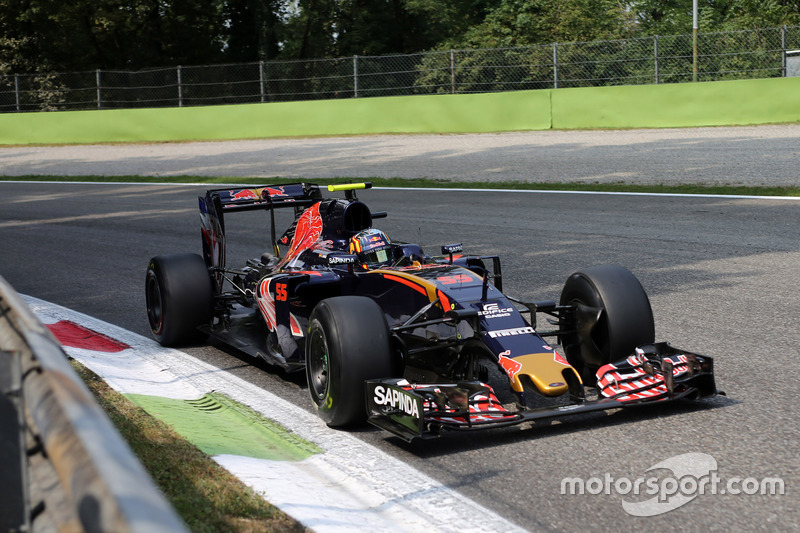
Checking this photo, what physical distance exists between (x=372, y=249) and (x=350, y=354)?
158cm

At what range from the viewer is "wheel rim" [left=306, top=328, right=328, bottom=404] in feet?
17.6

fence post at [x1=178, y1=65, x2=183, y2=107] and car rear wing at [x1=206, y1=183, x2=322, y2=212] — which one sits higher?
fence post at [x1=178, y1=65, x2=183, y2=107]

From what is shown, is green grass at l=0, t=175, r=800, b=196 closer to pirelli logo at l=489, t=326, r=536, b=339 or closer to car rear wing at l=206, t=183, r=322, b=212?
car rear wing at l=206, t=183, r=322, b=212

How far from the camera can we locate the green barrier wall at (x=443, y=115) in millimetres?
22219

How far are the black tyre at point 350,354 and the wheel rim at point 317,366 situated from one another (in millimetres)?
159

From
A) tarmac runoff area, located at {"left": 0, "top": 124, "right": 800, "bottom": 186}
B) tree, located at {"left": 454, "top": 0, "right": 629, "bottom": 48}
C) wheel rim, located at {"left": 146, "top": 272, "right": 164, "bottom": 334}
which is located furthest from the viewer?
tree, located at {"left": 454, "top": 0, "right": 629, "bottom": 48}

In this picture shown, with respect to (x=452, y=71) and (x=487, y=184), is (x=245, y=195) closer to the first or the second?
(x=487, y=184)

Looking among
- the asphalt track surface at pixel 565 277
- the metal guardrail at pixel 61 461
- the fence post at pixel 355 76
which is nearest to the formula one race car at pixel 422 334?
the asphalt track surface at pixel 565 277

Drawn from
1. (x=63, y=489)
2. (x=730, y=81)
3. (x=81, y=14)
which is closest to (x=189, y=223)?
(x=63, y=489)

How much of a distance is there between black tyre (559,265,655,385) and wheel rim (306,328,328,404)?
1.60 meters

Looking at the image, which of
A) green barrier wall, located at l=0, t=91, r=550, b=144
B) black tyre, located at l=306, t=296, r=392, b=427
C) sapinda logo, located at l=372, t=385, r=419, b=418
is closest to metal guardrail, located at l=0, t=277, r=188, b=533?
sapinda logo, located at l=372, t=385, r=419, b=418

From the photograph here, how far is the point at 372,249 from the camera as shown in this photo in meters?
6.43

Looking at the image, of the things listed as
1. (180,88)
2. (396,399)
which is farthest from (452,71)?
(396,399)

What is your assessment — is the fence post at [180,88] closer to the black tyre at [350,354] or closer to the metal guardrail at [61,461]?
the black tyre at [350,354]
